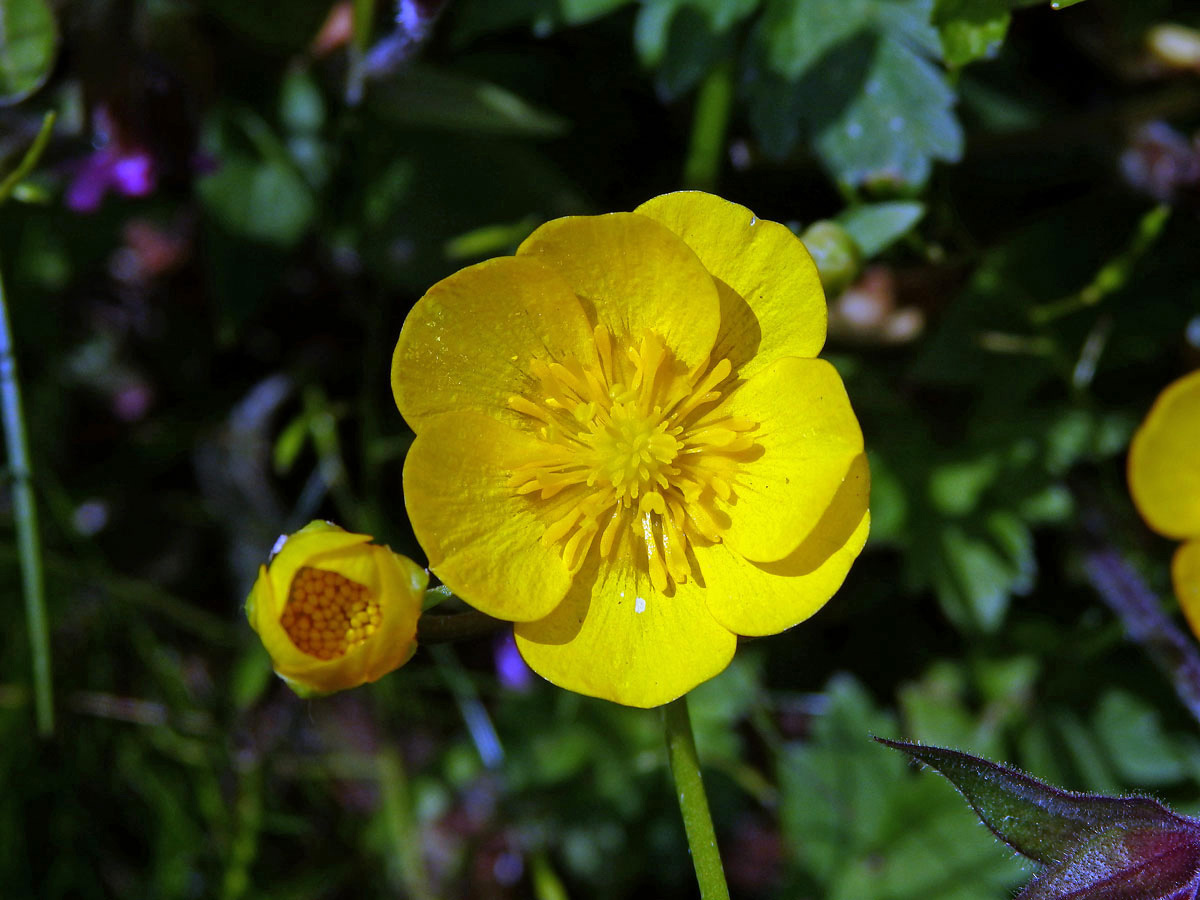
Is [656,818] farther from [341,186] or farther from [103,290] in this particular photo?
[103,290]

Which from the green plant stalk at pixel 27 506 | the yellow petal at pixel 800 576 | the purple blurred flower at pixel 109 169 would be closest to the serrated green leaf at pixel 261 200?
the purple blurred flower at pixel 109 169

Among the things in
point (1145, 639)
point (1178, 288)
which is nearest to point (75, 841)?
point (1145, 639)

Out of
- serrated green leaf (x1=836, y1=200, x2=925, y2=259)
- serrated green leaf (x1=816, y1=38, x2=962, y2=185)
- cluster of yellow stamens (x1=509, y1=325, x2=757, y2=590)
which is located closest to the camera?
cluster of yellow stamens (x1=509, y1=325, x2=757, y2=590)

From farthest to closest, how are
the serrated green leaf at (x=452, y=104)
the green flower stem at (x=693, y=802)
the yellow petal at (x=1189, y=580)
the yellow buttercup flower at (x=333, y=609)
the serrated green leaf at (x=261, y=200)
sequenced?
the serrated green leaf at (x=261, y=200), the serrated green leaf at (x=452, y=104), the yellow petal at (x=1189, y=580), the green flower stem at (x=693, y=802), the yellow buttercup flower at (x=333, y=609)

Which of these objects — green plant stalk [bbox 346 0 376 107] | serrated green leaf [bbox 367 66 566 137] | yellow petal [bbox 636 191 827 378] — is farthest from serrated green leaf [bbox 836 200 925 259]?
green plant stalk [bbox 346 0 376 107]

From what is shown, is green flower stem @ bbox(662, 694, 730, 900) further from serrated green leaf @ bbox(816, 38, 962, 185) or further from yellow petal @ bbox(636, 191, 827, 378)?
serrated green leaf @ bbox(816, 38, 962, 185)

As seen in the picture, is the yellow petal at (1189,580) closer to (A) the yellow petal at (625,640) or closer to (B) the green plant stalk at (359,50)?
(A) the yellow petal at (625,640)
